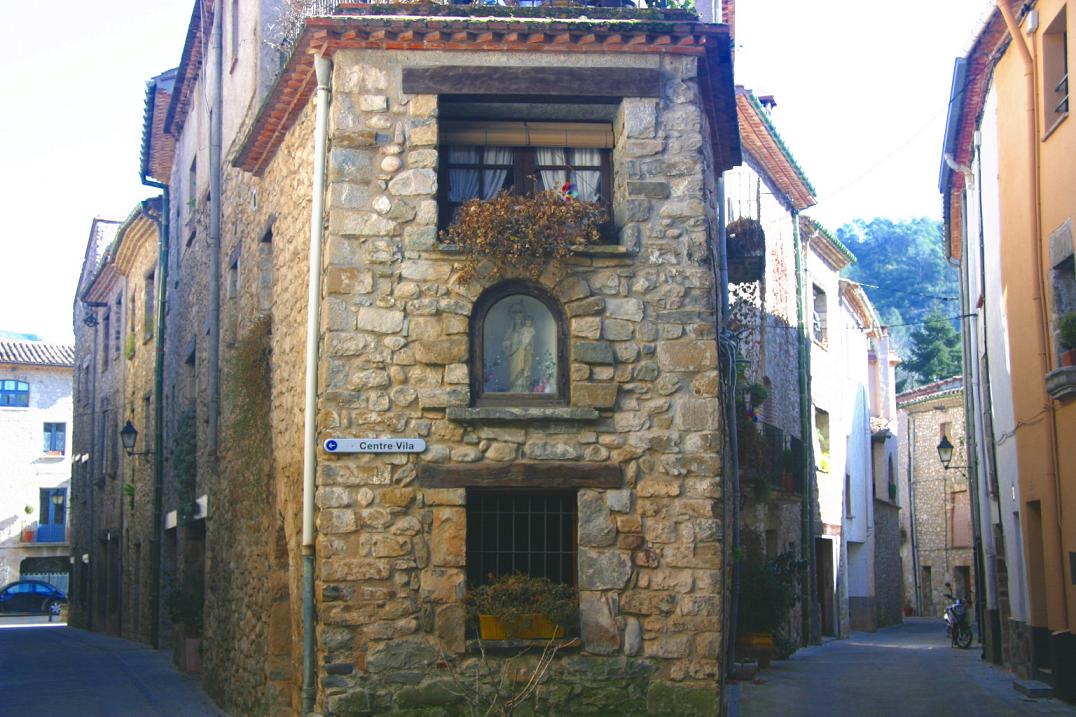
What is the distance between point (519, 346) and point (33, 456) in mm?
43333

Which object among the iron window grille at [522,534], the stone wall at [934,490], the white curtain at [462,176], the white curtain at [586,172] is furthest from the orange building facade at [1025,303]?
the stone wall at [934,490]

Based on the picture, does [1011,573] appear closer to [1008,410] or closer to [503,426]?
[1008,410]

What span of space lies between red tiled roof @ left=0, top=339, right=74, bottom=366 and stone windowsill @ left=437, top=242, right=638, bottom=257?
4199 cm

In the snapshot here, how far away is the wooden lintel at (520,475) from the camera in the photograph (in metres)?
10.8

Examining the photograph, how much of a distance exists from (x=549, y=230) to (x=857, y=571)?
73.9 feet

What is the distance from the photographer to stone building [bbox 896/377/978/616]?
136ft

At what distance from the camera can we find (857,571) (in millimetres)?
31391

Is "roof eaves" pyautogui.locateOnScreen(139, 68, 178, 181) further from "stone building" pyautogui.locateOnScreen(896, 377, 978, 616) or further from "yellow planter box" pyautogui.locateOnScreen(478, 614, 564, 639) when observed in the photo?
"stone building" pyautogui.locateOnScreen(896, 377, 978, 616)

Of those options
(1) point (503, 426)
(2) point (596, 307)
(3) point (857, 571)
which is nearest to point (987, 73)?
(2) point (596, 307)

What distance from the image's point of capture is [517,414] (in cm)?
1090

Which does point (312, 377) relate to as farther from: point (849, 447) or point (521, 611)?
point (849, 447)

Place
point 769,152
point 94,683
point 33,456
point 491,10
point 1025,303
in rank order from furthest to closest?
point 33,456 → point 769,152 → point 94,683 → point 1025,303 → point 491,10

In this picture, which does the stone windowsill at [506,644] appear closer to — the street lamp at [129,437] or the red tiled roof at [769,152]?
the red tiled roof at [769,152]

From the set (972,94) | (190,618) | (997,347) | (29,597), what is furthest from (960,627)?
(29,597)
